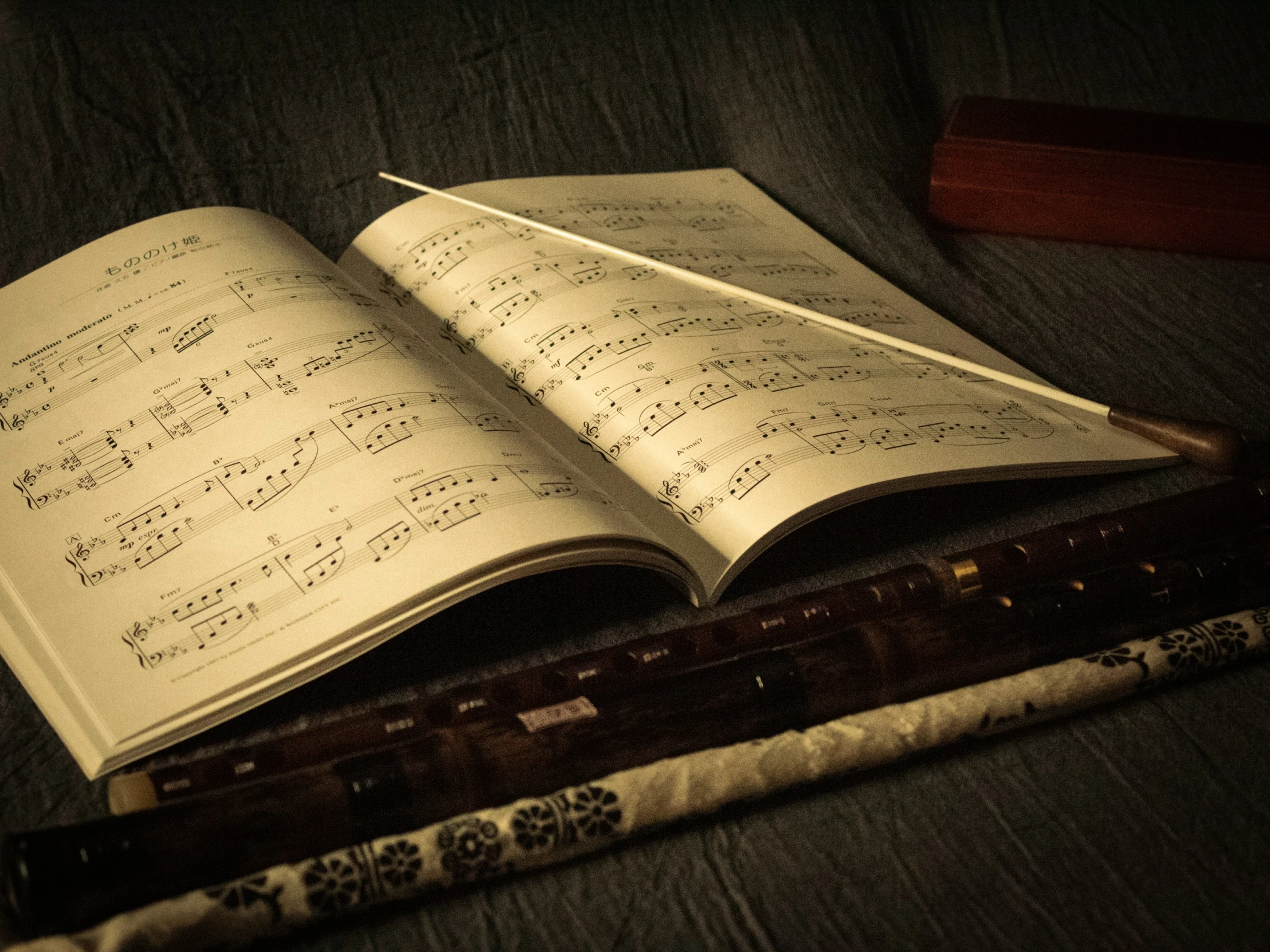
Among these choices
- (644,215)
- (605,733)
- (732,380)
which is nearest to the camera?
(605,733)

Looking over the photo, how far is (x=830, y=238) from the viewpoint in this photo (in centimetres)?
136

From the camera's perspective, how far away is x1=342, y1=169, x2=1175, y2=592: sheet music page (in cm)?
85

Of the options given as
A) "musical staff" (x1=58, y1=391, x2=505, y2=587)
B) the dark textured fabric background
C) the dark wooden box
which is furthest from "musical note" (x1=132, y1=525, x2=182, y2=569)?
the dark wooden box

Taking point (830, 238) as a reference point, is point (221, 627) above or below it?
below

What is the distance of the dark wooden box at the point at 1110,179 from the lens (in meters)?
1.28

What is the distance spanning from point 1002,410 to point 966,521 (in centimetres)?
12

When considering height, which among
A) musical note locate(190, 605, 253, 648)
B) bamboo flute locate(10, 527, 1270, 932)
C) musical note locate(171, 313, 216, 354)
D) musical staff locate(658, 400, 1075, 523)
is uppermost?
musical note locate(171, 313, 216, 354)

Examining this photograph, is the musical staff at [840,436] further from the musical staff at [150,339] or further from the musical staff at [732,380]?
the musical staff at [150,339]

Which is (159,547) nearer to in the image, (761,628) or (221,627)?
(221,627)

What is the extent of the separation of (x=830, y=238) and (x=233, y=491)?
831 mm

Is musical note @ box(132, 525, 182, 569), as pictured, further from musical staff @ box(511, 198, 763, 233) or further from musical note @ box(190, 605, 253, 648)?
musical staff @ box(511, 198, 763, 233)

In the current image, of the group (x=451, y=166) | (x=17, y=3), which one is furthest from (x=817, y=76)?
(x=17, y=3)

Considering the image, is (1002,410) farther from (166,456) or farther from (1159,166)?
(166,456)

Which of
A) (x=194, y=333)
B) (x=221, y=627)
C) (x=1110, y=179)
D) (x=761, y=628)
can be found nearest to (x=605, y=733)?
(x=761, y=628)
